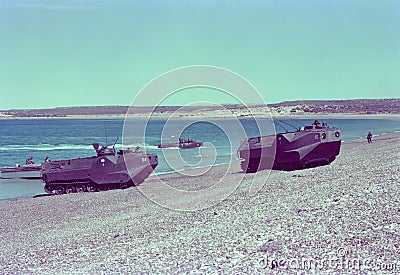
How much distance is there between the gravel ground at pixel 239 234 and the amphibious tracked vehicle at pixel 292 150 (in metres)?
8.00

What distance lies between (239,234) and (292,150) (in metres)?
16.2

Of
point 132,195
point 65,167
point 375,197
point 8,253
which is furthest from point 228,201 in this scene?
point 65,167

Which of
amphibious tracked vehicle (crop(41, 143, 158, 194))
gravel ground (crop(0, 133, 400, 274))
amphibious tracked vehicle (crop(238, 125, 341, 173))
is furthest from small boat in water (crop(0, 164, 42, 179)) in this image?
gravel ground (crop(0, 133, 400, 274))

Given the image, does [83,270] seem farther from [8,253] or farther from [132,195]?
[132,195]

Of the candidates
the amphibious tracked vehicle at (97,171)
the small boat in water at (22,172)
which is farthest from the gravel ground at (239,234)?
the small boat in water at (22,172)

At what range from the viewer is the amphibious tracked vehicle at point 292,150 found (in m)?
28.2

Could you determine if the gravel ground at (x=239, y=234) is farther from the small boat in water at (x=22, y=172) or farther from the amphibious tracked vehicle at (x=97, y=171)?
the small boat in water at (x=22, y=172)

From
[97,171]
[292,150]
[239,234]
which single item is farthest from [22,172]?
[239,234]

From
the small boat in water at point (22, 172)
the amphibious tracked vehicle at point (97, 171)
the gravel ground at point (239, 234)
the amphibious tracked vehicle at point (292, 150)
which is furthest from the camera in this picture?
the small boat in water at point (22, 172)

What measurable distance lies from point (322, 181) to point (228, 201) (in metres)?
3.38

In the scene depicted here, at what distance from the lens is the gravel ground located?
10352 millimetres

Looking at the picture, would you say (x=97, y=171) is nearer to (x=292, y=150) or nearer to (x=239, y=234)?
(x=292, y=150)

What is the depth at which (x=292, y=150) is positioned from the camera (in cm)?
2814

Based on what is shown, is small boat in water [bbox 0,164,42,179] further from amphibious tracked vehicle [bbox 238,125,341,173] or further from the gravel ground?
the gravel ground
